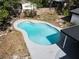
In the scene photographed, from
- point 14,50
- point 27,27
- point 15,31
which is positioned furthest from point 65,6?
point 14,50

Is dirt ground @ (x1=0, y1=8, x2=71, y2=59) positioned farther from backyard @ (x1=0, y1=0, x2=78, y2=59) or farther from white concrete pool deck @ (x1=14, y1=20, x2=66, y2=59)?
A: white concrete pool deck @ (x1=14, y1=20, x2=66, y2=59)

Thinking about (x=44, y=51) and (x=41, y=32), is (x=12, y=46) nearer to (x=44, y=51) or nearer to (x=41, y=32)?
(x=44, y=51)

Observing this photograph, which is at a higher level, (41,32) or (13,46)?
(13,46)

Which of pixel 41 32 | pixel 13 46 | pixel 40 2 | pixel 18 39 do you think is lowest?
pixel 41 32

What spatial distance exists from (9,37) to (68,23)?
9.30 meters

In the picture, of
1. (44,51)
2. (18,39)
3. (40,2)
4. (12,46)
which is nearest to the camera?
(44,51)

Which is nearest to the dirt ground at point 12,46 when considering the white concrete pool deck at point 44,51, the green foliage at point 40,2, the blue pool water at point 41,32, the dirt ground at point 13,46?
the dirt ground at point 13,46

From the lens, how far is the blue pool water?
16.3 meters

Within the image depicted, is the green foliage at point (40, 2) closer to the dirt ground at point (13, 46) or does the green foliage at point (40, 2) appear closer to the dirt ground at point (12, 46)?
the dirt ground at point (13, 46)

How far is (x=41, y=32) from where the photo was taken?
61.5ft

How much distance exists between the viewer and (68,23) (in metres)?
20.4

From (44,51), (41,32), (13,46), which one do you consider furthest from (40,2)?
(44,51)

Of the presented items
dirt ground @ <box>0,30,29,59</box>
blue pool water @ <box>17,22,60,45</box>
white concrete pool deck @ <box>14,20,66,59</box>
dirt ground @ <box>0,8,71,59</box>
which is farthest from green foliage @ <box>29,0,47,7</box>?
white concrete pool deck @ <box>14,20,66,59</box>

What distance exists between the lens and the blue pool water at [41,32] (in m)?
16.3
